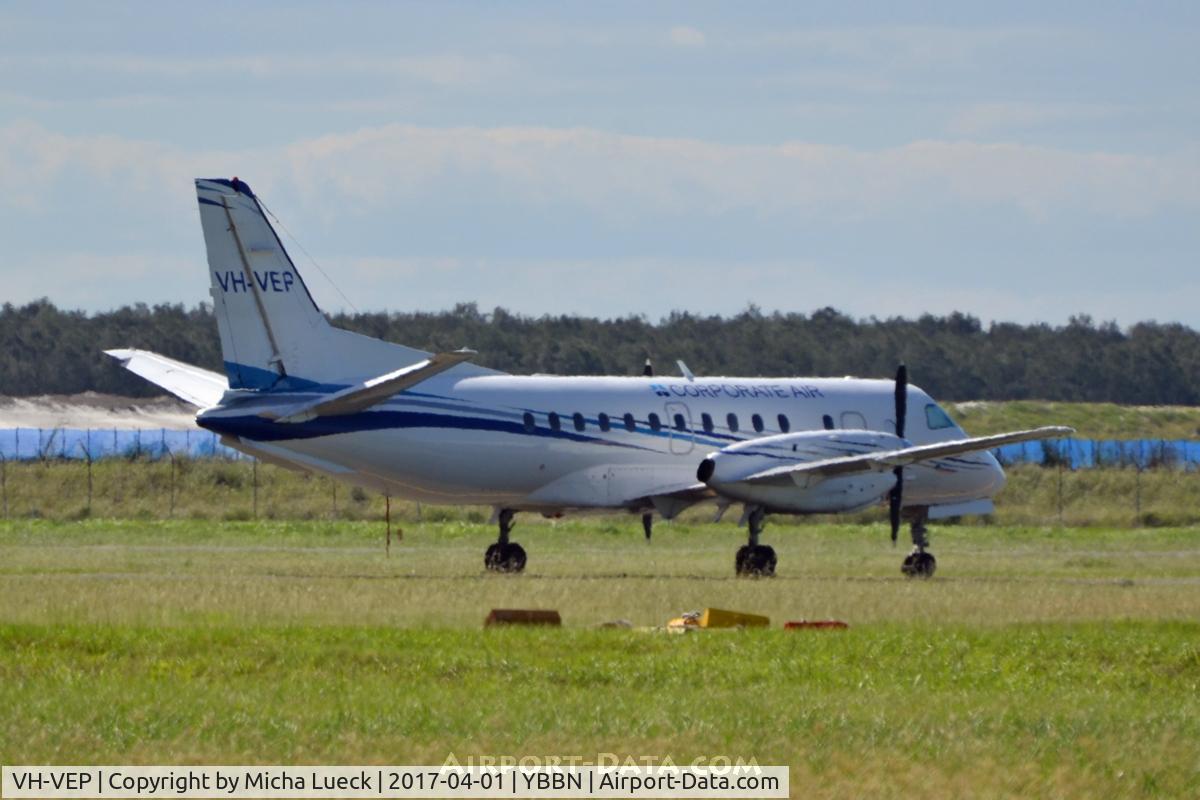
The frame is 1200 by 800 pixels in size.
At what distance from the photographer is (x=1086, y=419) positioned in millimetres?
102812

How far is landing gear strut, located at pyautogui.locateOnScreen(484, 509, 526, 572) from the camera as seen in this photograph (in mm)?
38406

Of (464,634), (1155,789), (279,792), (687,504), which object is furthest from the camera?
(687,504)

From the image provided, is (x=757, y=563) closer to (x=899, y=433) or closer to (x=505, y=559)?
(x=899, y=433)

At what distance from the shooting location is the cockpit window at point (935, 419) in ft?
136

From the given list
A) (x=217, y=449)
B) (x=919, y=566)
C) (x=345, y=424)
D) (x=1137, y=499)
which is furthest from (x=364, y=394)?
(x=217, y=449)

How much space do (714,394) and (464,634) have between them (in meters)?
16.3

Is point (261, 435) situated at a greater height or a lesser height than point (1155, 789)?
greater

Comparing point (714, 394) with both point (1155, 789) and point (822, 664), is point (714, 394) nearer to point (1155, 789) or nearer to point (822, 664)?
point (822, 664)

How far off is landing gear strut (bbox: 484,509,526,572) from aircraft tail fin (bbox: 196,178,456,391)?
5.00 metres

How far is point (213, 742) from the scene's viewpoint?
54.5 ft

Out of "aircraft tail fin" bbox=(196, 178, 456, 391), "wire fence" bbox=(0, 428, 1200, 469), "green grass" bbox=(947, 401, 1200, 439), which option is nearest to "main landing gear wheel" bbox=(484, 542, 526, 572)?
"aircraft tail fin" bbox=(196, 178, 456, 391)

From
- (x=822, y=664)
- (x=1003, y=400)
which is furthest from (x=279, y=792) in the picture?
(x=1003, y=400)

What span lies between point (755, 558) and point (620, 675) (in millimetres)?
17148

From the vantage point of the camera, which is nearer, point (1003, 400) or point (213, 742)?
point (213, 742)
